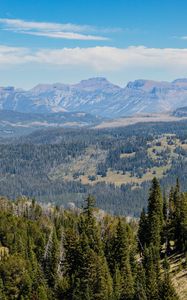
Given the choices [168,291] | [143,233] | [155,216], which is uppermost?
[155,216]

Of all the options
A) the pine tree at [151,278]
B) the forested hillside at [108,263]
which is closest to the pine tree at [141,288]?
the forested hillside at [108,263]

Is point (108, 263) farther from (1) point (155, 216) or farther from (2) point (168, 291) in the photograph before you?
(2) point (168, 291)

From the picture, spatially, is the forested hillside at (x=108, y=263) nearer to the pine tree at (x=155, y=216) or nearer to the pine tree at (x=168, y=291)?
the pine tree at (x=155, y=216)

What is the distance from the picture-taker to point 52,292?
99.8 meters

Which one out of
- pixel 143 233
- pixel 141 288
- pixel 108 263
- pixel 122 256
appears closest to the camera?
pixel 141 288

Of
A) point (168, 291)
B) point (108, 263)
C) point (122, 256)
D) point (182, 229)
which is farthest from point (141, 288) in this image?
point (182, 229)

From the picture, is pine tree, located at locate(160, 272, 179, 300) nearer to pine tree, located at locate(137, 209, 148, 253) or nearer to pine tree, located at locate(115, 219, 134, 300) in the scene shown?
pine tree, located at locate(115, 219, 134, 300)

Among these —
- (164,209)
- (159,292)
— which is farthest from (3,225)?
(159,292)

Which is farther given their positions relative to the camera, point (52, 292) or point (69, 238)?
point (69, 238)

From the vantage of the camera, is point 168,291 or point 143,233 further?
point 143,233

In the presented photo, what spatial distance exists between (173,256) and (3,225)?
8439 cm

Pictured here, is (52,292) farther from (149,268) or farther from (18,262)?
(149,268)

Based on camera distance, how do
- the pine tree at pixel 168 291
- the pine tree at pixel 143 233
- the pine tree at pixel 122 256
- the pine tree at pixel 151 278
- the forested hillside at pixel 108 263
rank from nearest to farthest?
the pine tree at pixel 168 291, the pine tree at pixel 151 278, the forested hillside at pixel 108 263, the pine tree at pixel 122 256, the pine tree at pixel 143 233

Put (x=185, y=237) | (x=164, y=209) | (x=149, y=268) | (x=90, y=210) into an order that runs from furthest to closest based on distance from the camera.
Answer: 1. (x=164, y=209)
2. (x=90, y=210)
3. (x=185, y=237)
4. (x=149, y=268)
